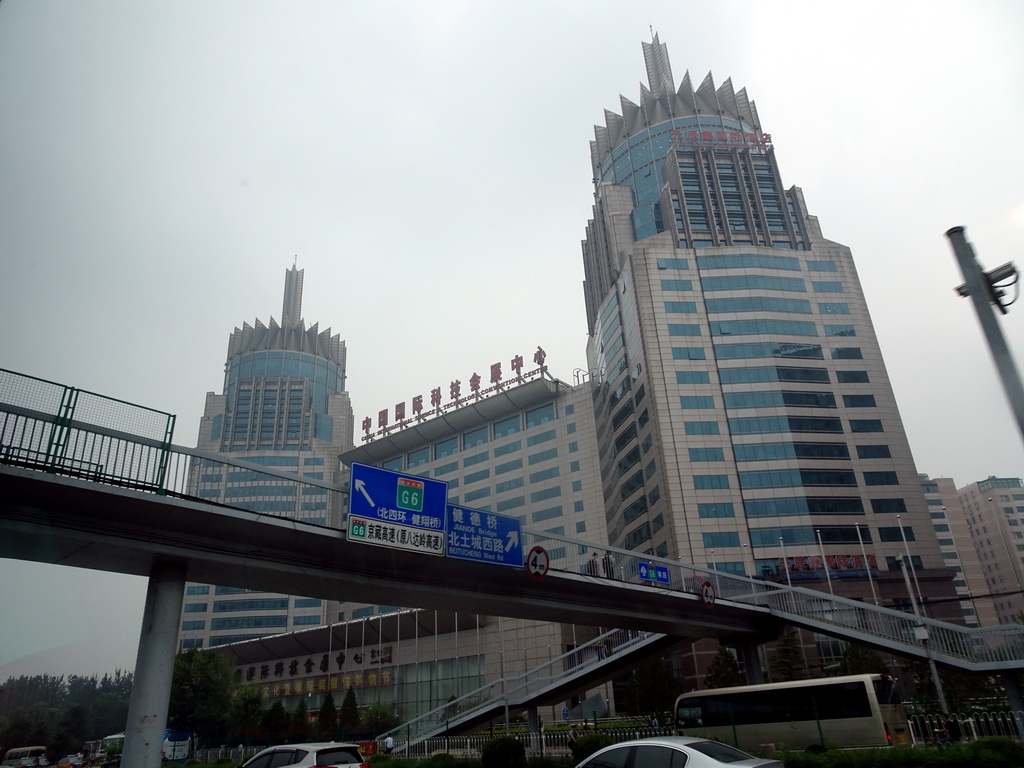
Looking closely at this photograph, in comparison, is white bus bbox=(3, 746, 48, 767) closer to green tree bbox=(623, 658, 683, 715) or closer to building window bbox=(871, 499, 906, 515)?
green tree bbox=(623, 658, 683, 715)

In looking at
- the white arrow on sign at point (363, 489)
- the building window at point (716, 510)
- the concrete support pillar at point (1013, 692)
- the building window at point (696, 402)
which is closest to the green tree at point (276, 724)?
the white arrow on sign at point (363, 489)

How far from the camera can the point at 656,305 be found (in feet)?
245

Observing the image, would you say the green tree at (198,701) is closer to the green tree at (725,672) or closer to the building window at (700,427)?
the green tree at (725,672)

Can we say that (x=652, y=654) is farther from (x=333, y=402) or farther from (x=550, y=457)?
(x=333, y=402)

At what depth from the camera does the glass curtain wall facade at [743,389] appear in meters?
63.9

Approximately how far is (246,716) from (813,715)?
45.3 metres

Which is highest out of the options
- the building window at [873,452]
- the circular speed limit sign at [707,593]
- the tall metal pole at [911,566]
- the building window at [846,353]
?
the building window at [846,353]

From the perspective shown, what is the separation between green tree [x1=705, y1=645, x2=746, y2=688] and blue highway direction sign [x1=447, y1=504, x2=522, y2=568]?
2825cm

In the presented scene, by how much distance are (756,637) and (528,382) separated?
61.7 meters

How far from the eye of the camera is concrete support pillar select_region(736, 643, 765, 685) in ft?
111

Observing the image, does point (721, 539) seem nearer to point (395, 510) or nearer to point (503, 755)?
point (503, 755)

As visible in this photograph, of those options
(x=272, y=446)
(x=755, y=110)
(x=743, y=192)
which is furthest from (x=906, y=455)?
(x=272, y=446)

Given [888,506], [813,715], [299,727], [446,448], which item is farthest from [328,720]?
[446,448]

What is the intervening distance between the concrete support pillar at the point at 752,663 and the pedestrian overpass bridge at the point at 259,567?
411 centimetres
